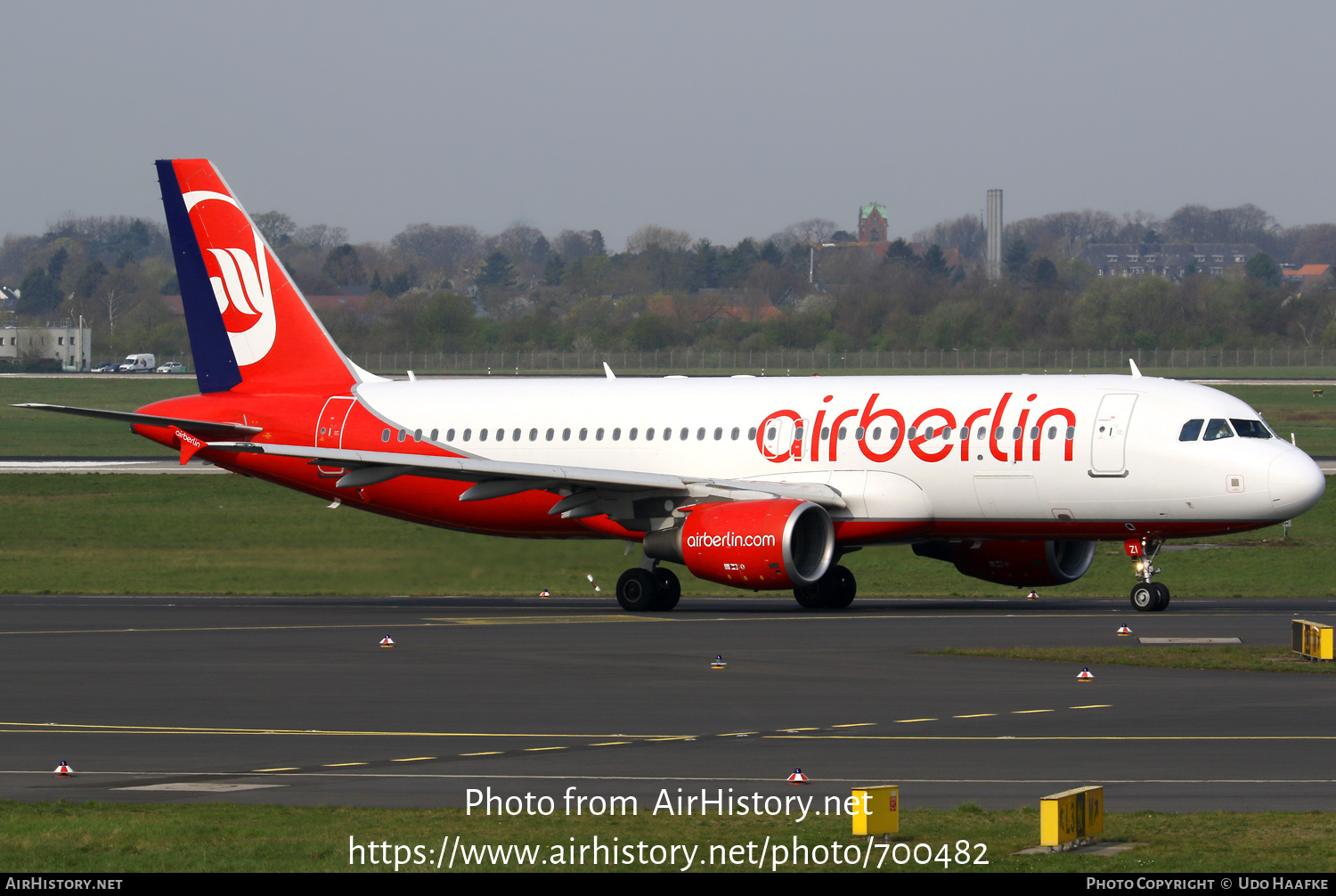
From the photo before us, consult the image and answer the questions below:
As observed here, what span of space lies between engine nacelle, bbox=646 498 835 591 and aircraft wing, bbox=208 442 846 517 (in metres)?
0.62

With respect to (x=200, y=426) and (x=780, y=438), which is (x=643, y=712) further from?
(x=200, y=426)

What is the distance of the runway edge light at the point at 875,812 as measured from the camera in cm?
1331

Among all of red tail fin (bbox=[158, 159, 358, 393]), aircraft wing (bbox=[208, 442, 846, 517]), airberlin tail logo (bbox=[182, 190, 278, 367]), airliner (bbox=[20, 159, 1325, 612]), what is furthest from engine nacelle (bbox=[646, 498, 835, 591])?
airberlin tail logo (bbox=[182, 190, 278, 367])

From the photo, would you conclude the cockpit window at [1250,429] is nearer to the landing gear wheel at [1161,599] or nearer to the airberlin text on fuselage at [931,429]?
the airberlin text on fuselage at [931,429]

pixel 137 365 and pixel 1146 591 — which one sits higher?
pixel 137 365

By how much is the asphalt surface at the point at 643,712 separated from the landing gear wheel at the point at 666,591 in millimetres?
2361

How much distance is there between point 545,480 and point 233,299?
35.5ft

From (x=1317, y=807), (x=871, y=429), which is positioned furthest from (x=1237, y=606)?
(x=1317, y=807)

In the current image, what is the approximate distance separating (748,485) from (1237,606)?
10012 millimetres

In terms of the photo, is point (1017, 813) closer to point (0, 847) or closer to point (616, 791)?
point (616, 791)

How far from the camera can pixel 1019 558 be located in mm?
38531

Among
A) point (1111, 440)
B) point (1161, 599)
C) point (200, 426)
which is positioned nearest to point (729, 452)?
point (1111, 440)

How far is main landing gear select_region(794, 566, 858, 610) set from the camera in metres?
38.3

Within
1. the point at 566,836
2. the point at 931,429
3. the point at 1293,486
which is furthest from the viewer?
the point at 931,429
